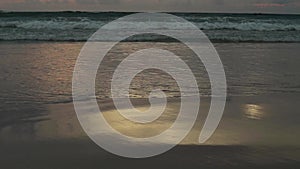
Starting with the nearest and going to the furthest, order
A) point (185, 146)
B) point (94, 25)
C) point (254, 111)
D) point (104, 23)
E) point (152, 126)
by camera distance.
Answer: point (185, 146) < point (152, 126) < point (254, 111) < point (94, 25) < point (104, 23)

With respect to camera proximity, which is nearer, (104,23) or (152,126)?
(152,126)

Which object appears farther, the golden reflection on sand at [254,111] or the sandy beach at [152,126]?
the golden reflection on sand at [254,111]

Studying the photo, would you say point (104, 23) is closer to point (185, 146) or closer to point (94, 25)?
point (94, 25)

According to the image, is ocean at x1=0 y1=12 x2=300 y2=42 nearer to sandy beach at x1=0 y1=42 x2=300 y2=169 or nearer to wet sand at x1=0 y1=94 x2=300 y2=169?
sandy beach at x1=0 y1=42 x2=300 y2=169

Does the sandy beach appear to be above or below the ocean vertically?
below

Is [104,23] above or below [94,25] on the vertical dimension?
above

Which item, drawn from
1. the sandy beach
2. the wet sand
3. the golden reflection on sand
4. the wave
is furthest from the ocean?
the wet sand

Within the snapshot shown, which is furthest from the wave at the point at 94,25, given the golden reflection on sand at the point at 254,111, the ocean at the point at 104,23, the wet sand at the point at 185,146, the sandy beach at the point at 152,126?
the wet sand at the point at 185,146

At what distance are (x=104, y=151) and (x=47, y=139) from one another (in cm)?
79

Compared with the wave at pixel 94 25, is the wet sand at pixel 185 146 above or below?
below

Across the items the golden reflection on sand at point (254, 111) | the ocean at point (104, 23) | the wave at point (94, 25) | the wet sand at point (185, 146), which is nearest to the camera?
the wet sand at point (185, 146)

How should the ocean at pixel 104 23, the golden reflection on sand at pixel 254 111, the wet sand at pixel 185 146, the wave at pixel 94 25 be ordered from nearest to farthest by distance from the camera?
the wet sand at pixel 185 146
the golden reflection on sand at pixel 254 111
the ocean at pixel 104 23
the wave at pixel 94 25

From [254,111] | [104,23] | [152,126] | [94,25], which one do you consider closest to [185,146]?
[152,126]

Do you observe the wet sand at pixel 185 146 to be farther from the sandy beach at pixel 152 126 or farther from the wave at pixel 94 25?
the wave at pixel 94 25
